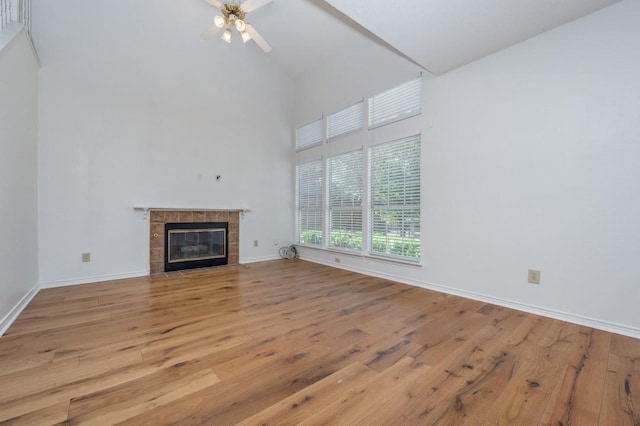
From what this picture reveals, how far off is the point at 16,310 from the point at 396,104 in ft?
15.0

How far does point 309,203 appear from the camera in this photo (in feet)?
17.1

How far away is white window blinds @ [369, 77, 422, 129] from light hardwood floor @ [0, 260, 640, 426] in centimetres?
235

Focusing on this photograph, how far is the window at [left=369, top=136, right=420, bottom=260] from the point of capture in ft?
11.4

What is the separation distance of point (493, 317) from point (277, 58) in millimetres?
5208

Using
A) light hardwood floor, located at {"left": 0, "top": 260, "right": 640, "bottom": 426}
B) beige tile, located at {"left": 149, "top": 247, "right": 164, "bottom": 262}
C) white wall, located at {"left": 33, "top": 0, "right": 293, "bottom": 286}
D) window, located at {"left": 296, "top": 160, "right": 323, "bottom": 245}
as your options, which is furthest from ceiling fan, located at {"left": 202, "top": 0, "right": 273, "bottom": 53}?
light hardwood floor, located at {"left": 0, "top": 260, "right": 640, "bottom": 426}

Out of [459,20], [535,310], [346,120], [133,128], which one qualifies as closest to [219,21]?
[133,128]

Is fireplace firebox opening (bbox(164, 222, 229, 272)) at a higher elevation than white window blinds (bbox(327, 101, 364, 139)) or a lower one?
lower

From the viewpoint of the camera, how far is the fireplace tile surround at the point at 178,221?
4.00 m

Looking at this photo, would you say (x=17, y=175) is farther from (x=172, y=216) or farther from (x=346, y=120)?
(x=346, y=120)

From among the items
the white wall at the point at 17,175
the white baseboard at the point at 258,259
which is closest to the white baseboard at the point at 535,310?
the white baseboard at the point at 258,259

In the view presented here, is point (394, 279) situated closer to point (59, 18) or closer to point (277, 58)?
point (277, 58)

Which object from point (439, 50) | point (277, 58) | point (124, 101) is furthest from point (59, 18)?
point (439, 50)

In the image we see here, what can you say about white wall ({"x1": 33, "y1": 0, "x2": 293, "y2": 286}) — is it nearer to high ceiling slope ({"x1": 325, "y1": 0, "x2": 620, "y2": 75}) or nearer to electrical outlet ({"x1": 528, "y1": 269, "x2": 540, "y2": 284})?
high ceiling slope ({"x1": 325, "y1": 0, "x2": 620, "y2": 75})

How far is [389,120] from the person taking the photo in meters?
3.73
